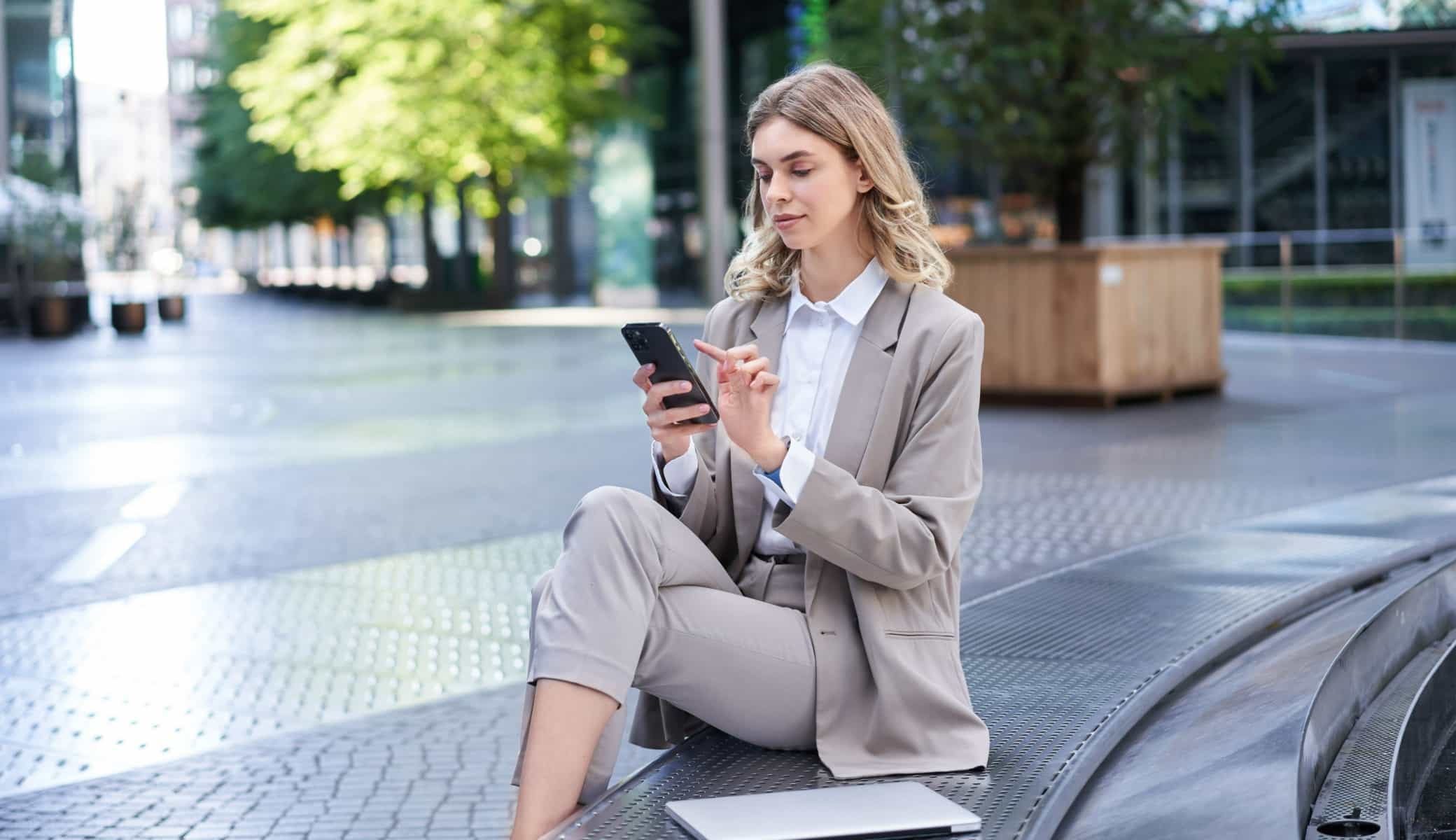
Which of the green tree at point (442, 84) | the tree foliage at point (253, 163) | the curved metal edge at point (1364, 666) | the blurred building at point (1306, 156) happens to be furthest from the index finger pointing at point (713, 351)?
the tree foliage at point (253, 163)

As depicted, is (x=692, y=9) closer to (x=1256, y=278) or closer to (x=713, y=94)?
(x=713, y=94)

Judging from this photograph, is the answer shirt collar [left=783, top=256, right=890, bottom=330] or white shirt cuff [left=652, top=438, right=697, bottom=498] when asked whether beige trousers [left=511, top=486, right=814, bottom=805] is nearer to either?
white shirt cuff [left=652, top=438, right=697, bottom=498]

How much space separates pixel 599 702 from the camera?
2.61 meters

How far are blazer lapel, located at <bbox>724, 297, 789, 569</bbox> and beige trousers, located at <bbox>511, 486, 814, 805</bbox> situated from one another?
10cm

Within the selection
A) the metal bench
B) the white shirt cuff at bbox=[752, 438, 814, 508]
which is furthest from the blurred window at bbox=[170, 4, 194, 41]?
the white shirt cuff at bbox=[752, 438, 814, 508]

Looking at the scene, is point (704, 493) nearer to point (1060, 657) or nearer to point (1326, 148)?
point (1060, 657)

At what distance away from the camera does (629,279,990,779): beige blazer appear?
106 inches

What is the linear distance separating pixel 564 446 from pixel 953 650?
25.1 feet

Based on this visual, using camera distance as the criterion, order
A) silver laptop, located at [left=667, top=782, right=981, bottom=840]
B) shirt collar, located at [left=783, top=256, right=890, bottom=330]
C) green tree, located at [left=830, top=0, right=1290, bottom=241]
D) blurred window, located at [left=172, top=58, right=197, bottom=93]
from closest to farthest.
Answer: silver laptop, located at [left=667, top=782, right=981, bottom=840] → shirt collar, located at [left=783, top=256, right=890, bottom=330] → green tree, located at [left=830, top=0, right=1290, bottom=241] → blurred window, located at [left=172, top=58, right=197, bottom=93]

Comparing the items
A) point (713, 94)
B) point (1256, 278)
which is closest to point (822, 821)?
point (1256, 278)

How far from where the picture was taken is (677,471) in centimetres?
303

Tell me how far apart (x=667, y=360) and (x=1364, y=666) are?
1.79 m

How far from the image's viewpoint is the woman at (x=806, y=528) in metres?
2.67

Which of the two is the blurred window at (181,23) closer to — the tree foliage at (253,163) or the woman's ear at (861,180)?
the tree foliage at (253,163)
